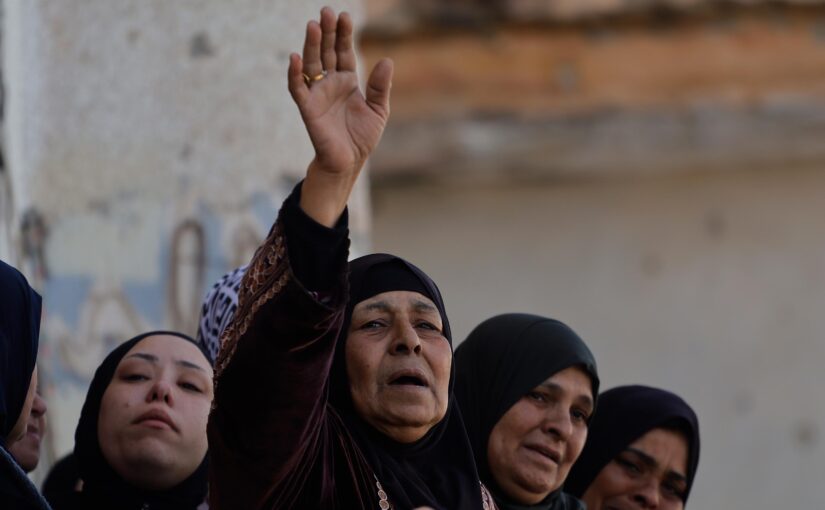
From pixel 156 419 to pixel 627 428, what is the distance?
1312mm

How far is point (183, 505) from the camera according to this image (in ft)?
13.6

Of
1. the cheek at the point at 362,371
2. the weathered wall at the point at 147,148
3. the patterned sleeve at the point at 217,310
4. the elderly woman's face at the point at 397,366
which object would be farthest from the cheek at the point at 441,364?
the weathered wall at the point at 147,148

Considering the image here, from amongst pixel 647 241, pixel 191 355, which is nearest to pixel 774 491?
pixel 647 241

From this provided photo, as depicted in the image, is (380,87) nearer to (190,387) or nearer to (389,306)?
(389,306)

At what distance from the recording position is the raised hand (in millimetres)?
3252

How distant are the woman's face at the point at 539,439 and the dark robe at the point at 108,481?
26.5 inches

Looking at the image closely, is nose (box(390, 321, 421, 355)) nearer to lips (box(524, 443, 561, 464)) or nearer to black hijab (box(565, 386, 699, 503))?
lips (box(524, 443, 561, 464))

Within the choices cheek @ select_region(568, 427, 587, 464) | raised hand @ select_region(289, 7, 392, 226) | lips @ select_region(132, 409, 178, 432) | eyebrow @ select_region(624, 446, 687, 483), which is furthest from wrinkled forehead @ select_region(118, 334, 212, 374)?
eyebrow @ select_region(624, 446, 687, 483)

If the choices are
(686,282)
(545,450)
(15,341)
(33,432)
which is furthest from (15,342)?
(686,282)

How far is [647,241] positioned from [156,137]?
3.94m

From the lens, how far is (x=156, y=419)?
4.10m

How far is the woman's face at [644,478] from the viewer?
4.71m

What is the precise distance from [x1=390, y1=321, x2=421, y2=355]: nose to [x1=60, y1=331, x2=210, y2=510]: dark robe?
769 mm

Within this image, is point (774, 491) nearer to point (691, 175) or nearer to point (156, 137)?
point (691, 175)
